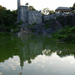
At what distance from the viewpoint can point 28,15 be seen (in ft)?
139

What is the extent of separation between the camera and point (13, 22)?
42281 mm

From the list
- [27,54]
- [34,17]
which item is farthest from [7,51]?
[34,17]

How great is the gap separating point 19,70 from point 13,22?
123 ft

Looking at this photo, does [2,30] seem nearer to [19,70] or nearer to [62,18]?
[62,18]

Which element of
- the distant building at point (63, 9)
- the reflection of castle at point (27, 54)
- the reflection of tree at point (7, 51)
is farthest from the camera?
the distant building at point (63, 9)

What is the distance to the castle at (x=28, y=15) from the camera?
42.5 meters

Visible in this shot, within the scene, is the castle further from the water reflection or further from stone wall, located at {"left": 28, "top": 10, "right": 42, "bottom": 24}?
the water reflection

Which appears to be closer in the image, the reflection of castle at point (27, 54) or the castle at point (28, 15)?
the reflection of castle at point (27, 54)

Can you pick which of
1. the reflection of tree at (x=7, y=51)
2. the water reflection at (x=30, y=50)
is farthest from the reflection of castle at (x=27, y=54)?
the reflection of tree at (x=7, y=51)

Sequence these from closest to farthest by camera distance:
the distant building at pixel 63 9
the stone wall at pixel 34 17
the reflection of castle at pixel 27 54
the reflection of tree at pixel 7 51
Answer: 1. the reflection of castle at pixel 27 54
2. the reflection of tree at pixel 7 51
3. the stone wall at pixel 34 17
4. the distant building at pixel 63 9

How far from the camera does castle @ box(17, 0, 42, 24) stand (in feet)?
139

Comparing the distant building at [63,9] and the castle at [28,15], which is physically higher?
the distant building at [63,9]

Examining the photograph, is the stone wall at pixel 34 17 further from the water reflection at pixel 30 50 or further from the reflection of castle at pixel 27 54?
the reflection of castle at pixel 27 54

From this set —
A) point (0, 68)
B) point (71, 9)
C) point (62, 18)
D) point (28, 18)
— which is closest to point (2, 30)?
point (28, 18)
